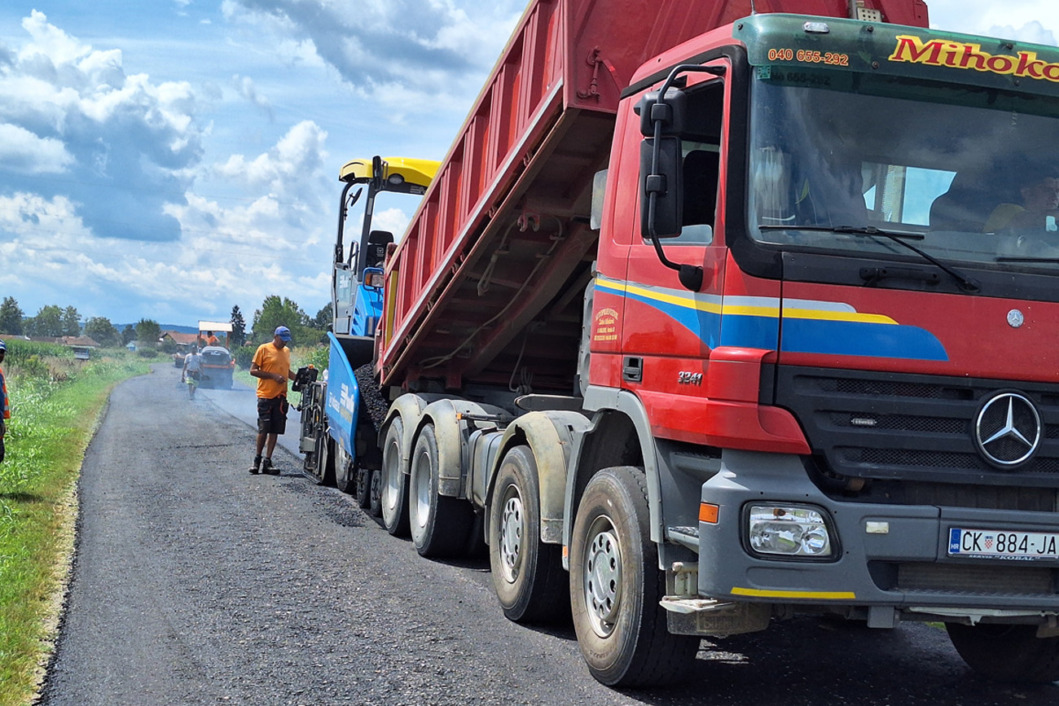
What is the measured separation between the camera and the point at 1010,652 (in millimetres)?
5336

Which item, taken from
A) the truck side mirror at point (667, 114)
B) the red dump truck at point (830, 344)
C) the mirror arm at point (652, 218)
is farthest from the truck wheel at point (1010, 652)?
the truck side mirror at point (667, 114)

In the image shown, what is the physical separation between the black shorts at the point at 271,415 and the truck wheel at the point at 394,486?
3478 mm

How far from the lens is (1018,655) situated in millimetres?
5301

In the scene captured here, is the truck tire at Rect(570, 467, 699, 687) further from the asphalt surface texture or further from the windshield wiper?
the windshield wiper

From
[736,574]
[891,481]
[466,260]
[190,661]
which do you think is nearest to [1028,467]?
[891,481]

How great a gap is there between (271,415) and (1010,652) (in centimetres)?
920

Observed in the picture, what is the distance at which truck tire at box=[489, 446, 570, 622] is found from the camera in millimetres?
5945

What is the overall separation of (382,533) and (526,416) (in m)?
3.16

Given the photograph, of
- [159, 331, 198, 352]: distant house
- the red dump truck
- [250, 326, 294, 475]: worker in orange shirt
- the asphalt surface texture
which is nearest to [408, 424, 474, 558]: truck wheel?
the asphalt surface texture

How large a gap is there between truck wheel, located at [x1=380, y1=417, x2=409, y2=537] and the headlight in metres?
4.92

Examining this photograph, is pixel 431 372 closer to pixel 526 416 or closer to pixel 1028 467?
pixel 526 416

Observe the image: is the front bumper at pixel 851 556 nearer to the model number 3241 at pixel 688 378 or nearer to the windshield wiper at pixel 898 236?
the model number 3241 at pixel 688 378

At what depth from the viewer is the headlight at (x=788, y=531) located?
4051mm

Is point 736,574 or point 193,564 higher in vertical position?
point 736,574
